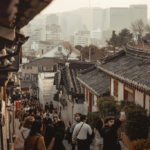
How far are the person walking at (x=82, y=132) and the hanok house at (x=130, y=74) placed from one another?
91.7 inches

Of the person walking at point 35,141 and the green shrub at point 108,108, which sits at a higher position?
the person walking at point 35,141

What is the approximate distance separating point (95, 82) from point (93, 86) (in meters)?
1.02

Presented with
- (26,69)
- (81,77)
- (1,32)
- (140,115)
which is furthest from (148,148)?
(26,69)

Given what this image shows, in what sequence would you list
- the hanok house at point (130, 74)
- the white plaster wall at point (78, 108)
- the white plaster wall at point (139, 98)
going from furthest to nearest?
the white plaster wall at point (78, 108) → the white plaster wall at point (139, 98) → the hanok house at point (130, 74)

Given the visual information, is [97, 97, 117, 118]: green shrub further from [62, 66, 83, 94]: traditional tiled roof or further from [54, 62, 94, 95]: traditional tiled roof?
[62, 66, 83, 94]: traditional tiled roof

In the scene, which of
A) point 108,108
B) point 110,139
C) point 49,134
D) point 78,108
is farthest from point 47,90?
point 110,139

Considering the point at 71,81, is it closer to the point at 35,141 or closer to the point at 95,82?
the point at 95,82

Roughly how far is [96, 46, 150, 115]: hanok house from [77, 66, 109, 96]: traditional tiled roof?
83cm

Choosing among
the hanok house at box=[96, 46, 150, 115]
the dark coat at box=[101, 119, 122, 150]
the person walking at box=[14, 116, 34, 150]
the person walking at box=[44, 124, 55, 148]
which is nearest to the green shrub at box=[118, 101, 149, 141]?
the hanok house at box=[96, 46, 150, 115]

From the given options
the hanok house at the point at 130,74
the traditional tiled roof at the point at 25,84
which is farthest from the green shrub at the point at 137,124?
the traditional tiled roof at the point at 25,84

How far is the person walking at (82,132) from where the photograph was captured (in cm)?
962

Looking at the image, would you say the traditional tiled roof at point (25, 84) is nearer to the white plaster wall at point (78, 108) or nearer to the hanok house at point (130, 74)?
the white plaster wall at point (78, 108)

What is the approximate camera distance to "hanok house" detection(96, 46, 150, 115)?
12072 mm

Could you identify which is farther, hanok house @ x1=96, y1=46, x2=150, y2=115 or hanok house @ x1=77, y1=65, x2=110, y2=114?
hanok house @ x1=77, y1=65, x2=110, y2=114
